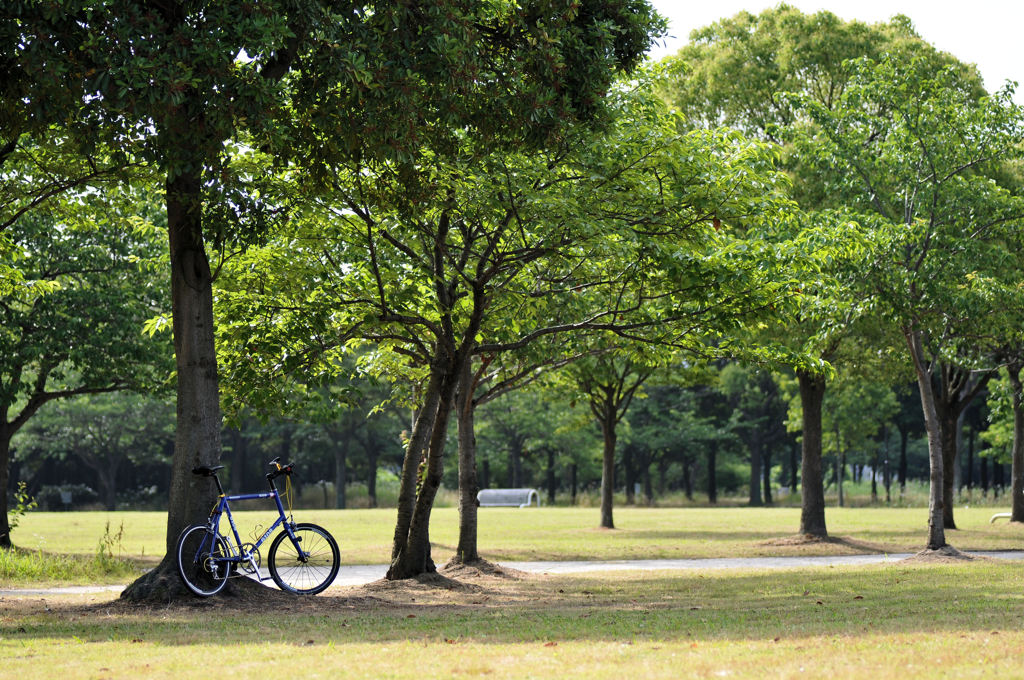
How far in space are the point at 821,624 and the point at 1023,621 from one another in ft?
5.42

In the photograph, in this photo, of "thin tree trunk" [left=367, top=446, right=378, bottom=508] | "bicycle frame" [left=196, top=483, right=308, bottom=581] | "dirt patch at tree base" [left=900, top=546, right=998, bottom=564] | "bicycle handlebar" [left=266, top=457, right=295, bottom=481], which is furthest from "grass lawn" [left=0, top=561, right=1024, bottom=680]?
"thin tree trunk" [left=367, top=446, right=378, bottom=508]

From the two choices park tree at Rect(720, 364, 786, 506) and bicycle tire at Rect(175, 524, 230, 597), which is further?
park tree at Rect(720, 364, 786, 506)

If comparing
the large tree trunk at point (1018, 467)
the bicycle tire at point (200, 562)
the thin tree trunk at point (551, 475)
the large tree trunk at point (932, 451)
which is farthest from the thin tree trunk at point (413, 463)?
the thin tree trunk at point (551, 475)

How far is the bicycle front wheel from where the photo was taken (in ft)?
38.5

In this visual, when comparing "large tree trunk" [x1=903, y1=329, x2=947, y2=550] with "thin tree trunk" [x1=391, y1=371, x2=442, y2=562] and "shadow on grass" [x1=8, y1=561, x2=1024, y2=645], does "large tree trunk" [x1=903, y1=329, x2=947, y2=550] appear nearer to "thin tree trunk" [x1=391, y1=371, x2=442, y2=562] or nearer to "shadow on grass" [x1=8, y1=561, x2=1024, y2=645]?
"shadow on grass" [x1=8, y1=561, x2=1024, y2=645]

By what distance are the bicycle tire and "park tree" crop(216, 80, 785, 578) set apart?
3.13m

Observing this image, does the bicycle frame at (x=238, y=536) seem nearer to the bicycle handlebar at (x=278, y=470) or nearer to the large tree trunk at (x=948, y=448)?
the bicycle handlebar at (x=278, y=470)

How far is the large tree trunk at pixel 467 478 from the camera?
17547 millimetres

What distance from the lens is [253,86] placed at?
971cm

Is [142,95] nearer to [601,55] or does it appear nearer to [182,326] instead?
[182,326]

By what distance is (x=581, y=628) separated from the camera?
362 inches

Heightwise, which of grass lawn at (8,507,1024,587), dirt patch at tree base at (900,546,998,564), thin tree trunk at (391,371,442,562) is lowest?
grass lawn at (8,507,1024,587)

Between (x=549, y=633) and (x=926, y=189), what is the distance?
12507mm

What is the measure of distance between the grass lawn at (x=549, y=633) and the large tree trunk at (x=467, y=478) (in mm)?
3273
